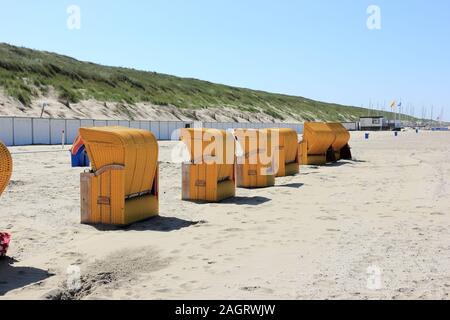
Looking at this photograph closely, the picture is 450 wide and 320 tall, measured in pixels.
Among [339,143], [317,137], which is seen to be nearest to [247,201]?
[317,137]

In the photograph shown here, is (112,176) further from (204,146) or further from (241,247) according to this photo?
→ (204,146)

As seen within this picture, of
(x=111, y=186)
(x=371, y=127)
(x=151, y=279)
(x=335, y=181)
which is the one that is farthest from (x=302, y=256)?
(x=371, y=127)

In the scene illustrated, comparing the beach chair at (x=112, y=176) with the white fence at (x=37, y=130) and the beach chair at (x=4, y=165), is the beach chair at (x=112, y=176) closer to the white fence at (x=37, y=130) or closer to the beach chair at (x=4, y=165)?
the beach chair at (x=4, y=165)

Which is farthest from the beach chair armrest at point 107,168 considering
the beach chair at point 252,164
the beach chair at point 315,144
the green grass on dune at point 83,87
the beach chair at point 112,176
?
the green grass on dune at point 83,87

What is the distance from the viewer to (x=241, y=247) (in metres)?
6.57

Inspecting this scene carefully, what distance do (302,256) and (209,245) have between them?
4.18 feet

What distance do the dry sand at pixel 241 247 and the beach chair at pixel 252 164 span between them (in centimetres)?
148

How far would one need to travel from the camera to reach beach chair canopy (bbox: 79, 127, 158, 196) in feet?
26.4

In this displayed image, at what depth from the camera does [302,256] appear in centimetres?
606

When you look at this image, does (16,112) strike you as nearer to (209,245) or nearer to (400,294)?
(209,245)

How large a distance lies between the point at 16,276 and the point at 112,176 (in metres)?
2.83

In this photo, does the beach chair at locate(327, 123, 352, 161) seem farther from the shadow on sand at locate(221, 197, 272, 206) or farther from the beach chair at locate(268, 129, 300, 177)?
the shadow on sand at locate(221, 197, 272, 206)

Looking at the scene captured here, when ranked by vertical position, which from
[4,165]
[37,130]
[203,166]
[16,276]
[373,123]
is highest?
[373,123]

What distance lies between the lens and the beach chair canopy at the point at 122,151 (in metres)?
8.04
